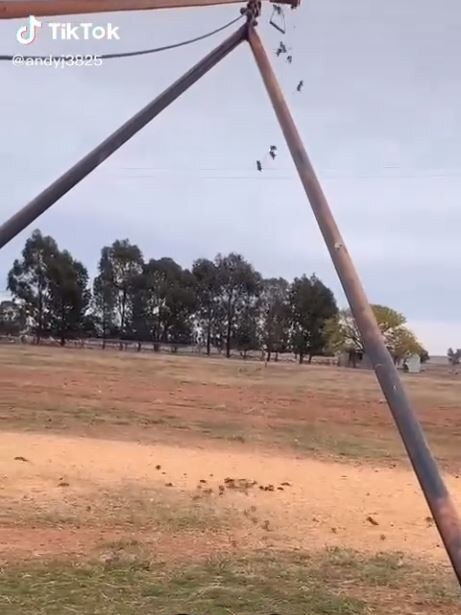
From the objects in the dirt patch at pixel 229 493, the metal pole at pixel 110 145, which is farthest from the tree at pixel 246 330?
the metal pole at pixel 110 145

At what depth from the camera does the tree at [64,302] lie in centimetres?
6619

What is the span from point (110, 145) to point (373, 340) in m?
1.76

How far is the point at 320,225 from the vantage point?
4.19 m

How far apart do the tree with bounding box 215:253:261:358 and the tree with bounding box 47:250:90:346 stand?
37.7 ft

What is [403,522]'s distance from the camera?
29.6ft

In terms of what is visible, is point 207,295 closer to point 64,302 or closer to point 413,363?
point 64,302

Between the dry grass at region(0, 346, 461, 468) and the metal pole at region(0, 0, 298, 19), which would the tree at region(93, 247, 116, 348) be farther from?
the metal pole at region(0, 0, 298, 19)

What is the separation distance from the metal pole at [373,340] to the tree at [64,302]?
62.5 metres

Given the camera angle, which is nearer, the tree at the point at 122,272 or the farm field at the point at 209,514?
the farm field at the point at 209,514

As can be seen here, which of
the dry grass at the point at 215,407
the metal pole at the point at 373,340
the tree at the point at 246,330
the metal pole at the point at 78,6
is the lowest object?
the dry grass at the point at 215,407

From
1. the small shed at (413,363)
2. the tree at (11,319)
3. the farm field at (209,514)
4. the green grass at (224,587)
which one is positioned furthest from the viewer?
the tree at (11,319)

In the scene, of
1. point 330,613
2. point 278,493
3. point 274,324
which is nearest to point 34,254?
point 274,324

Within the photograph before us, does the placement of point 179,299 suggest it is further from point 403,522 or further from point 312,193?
point 312,193

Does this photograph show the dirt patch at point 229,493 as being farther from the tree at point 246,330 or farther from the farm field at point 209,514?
the tree at point 246,330
